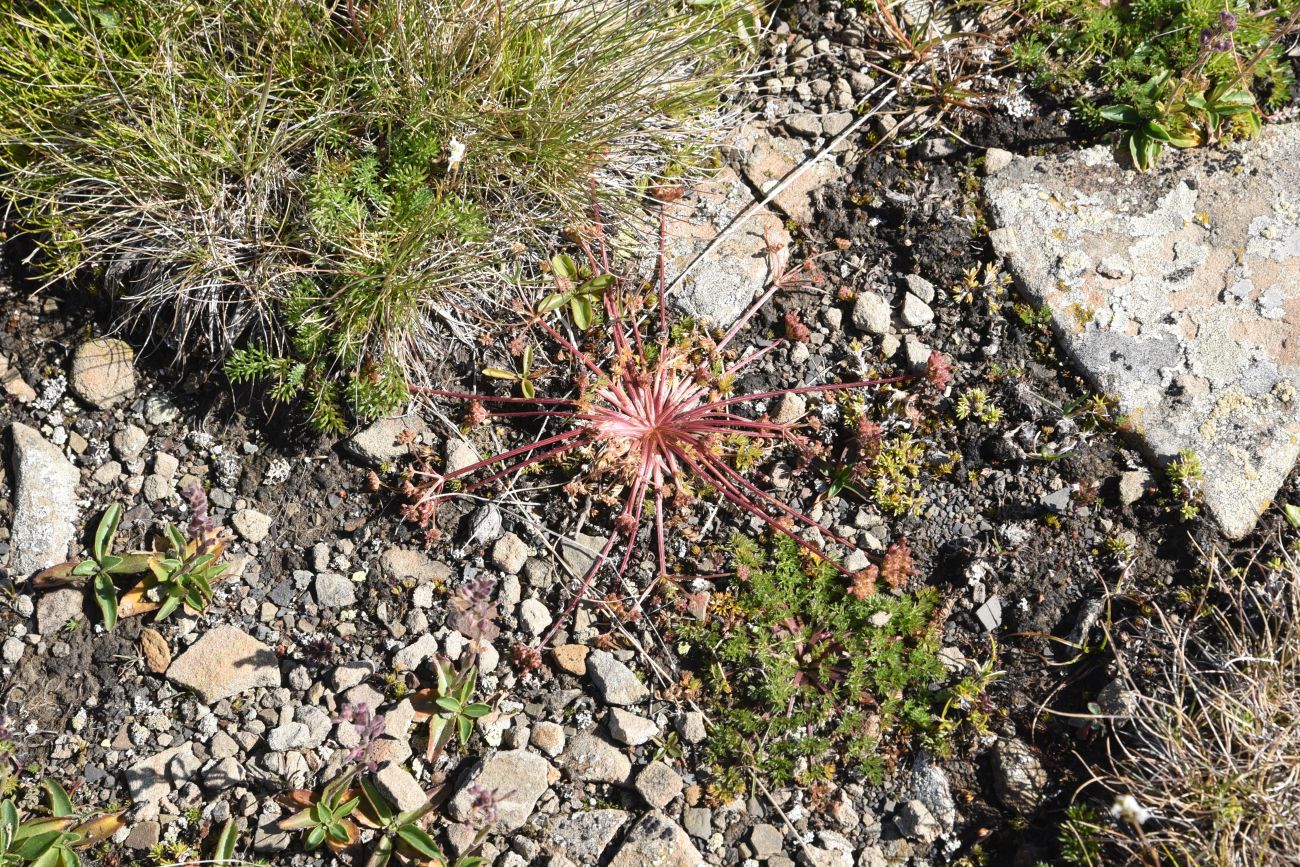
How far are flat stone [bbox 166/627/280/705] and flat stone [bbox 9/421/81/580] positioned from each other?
65cm

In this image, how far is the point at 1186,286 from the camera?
402cm

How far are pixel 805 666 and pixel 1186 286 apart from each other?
2.21 metres

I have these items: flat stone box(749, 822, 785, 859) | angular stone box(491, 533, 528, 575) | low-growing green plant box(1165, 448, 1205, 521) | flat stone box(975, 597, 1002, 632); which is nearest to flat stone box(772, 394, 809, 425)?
flat stone box(975, 597, 1002, 632)

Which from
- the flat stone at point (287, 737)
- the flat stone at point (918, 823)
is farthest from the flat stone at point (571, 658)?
the flat stone at point (918, 823)

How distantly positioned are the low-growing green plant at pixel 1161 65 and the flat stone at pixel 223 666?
4.01m

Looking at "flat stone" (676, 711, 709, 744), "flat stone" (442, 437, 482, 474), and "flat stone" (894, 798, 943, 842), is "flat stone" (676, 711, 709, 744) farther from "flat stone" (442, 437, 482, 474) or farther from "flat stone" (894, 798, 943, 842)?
"flat stone" (442, 437, 482, 474)

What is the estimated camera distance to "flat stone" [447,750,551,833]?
11.4 feet

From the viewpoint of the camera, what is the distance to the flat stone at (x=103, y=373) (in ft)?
12.8

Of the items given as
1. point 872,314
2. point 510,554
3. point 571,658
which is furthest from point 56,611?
point 872,314

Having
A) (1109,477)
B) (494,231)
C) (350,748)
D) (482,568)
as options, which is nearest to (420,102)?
(494,231)

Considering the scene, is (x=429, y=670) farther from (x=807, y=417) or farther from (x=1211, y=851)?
(x=1211, y=851)

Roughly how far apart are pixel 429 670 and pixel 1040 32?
3.74 m

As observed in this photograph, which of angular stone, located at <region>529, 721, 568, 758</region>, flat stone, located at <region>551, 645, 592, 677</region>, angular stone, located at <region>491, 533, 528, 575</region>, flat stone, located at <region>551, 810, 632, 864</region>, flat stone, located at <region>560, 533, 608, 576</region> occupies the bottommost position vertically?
flat stone, located at <region>551, 810, 632, 864</region>

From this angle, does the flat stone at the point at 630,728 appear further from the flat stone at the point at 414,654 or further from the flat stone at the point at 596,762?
the flat stone at the point at 414,654
